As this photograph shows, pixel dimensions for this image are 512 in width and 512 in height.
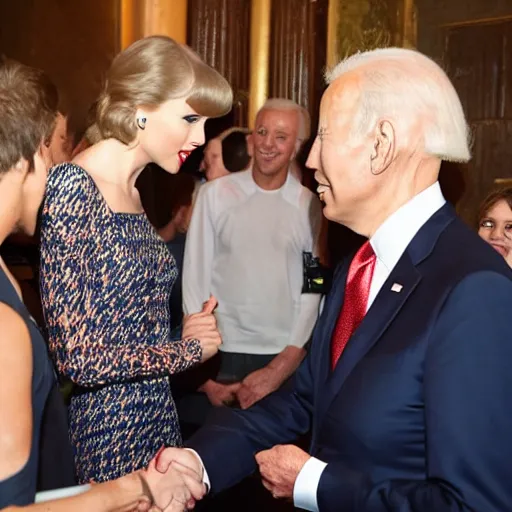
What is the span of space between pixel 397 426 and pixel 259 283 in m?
2.61

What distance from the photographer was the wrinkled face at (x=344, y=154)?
6.05 feet

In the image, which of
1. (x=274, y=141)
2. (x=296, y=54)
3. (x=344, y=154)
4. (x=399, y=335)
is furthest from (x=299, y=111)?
(x=399, y=335)

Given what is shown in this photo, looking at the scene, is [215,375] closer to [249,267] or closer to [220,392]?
[220,392]

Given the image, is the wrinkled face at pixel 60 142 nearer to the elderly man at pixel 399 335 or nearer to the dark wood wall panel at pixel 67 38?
the dark wood wall panel at pixel 67 38

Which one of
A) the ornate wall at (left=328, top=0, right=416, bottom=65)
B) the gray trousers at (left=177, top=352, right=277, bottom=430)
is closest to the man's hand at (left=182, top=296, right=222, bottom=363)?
the gray trousers at (left=177, top=352, right=277, bottom=430)

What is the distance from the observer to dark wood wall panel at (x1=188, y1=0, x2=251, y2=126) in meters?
5.11

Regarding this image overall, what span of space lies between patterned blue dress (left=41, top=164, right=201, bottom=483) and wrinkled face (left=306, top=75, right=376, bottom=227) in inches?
27.5

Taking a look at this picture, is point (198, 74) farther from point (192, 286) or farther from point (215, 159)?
point (215, 159)

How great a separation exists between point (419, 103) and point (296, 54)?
12.5 feet

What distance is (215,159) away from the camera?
4793 millimetres

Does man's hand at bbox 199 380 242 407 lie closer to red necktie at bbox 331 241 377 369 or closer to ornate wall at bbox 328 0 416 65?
red necktie at bbox 331 241 377 369

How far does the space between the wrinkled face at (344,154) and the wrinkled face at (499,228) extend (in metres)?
1.54

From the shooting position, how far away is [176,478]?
2031 mm

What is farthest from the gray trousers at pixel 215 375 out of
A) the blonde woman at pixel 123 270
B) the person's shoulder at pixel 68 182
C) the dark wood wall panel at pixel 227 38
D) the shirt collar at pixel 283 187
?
the person's shoulder at pixel 68 182
